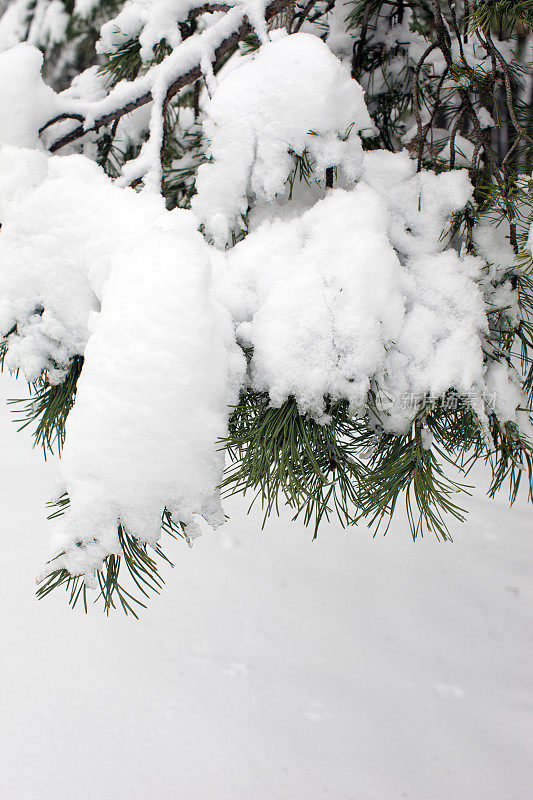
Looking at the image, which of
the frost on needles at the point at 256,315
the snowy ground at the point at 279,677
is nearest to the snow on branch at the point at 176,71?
the frost on needles at the point at 256,315

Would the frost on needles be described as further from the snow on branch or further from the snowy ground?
the snowy ground

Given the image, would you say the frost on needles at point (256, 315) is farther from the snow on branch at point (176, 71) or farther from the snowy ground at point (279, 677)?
the snowy ground at point (279, 677)

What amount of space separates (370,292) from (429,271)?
132mm

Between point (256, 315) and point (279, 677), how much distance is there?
6.02ft

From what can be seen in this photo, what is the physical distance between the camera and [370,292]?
0.74m

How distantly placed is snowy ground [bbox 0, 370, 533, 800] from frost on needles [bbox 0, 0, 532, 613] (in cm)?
135

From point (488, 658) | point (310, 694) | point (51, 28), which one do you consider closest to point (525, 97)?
point (51, 28)

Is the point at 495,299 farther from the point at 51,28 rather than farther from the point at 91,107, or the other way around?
the point at 51,28

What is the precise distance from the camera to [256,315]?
771mm

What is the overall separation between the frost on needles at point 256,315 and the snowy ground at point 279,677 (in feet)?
4.42

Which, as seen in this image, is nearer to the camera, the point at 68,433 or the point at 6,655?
the point at 68,433

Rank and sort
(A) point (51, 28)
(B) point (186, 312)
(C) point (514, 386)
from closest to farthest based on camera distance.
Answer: (B) point (186, 312) < (C) point (514, 386) < (A) point (51, 28)

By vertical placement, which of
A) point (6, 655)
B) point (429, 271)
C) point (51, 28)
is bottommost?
point (6, 655)

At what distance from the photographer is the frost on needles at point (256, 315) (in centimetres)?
71
